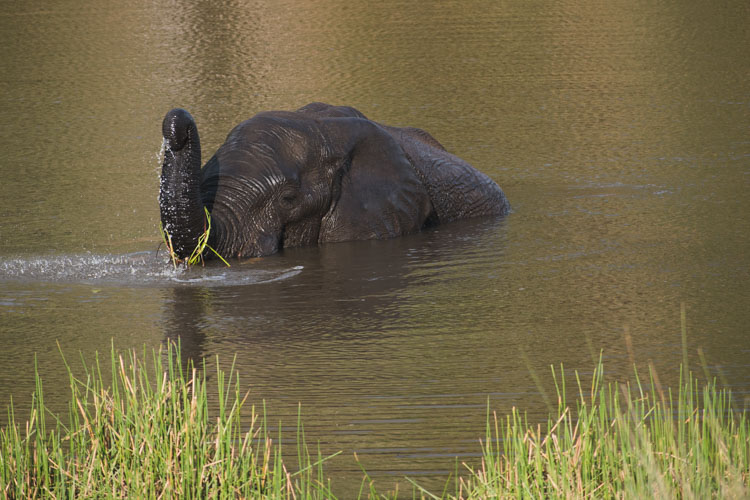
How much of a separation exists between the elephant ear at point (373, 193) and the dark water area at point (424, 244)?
23 cm

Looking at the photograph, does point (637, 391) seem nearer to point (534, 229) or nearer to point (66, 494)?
point (66, 494)

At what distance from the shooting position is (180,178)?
989cm

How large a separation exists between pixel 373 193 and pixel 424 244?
2.29ft

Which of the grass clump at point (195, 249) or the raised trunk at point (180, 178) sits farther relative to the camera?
the grass clump at point (195, 249)

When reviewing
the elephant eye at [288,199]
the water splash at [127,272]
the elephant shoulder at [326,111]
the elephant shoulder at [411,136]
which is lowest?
the water splash at [127,272]

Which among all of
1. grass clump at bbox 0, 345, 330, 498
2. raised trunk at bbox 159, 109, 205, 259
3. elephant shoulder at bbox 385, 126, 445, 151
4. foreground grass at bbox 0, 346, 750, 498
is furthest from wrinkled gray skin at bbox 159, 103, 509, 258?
grass clump at bbox 0, 345, 330, 498

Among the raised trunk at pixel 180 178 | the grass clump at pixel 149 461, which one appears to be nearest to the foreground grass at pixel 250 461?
the grass clump at pixel 149 461

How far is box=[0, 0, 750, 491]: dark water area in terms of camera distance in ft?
23.7

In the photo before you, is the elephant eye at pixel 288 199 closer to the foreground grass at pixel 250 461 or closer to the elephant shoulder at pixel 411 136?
the elephant shoulder at pixel 411 136

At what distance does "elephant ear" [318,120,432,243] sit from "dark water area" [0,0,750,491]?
0.23 m

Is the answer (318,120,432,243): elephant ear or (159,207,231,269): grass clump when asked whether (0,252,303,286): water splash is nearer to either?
(159,207,231,269): grass clump

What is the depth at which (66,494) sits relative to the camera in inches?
207

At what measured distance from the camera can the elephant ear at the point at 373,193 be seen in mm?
11469

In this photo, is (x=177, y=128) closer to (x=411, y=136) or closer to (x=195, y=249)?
(x=195, y=249)
